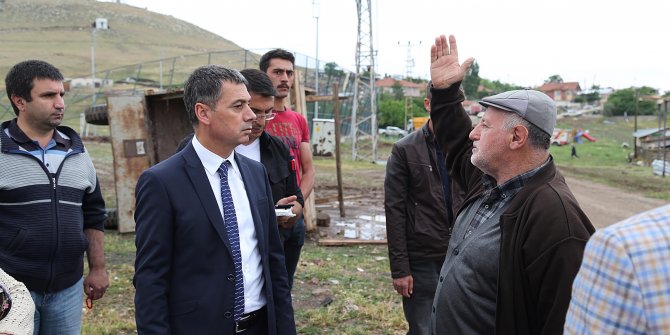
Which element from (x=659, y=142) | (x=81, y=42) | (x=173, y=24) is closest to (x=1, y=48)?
(x=81, y=42)

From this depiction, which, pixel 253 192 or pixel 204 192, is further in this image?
pixel 253 192

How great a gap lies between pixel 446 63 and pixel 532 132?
688mm

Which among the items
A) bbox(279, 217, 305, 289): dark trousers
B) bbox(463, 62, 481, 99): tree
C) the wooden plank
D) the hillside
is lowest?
the wooden plank

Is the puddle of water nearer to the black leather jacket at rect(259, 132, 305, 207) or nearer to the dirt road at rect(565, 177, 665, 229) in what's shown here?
the dirt road at rect(565, 177, 665, 229)

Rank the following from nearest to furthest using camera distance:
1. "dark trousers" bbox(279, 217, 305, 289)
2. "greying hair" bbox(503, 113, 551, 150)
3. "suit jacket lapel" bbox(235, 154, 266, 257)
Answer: "greying hair" bbox(503, 113, 551, 150)
"suit jacket lapel" bbox(235, 154, 266, 257)
"dark trousers" bbox(279, 217, 305, 289)

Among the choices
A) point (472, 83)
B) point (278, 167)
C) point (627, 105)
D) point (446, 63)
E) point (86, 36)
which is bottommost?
point (278, 167)

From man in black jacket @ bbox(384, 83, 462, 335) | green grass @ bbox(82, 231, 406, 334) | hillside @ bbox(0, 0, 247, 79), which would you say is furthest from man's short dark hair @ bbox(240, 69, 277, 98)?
hillside @ bbox(0, 0, 247, 79)

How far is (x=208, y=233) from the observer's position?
2410mm

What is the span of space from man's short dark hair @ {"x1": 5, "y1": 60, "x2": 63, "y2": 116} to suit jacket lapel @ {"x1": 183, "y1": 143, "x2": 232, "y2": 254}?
1184 mm

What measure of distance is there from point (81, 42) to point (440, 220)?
113256mm

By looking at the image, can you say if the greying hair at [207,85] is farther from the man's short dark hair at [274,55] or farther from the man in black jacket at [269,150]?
Result: the man's short dark hair at [274,55]

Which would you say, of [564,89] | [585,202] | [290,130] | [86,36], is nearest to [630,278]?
[290,130]

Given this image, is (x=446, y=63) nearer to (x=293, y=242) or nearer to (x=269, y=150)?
(x=269, y=150)

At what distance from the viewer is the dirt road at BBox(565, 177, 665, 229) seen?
46.4ft
